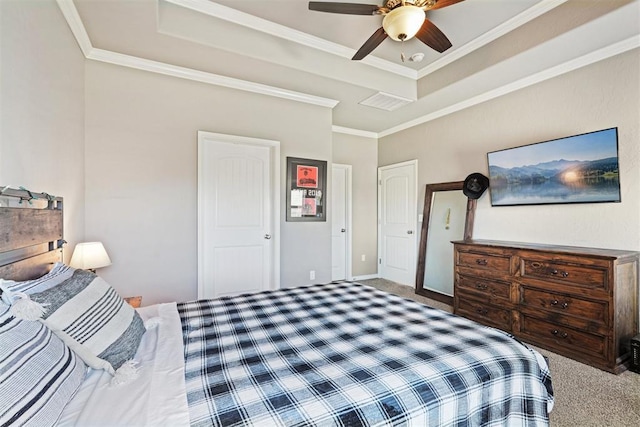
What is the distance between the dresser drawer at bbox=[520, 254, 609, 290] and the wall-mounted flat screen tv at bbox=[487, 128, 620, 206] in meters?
0.68

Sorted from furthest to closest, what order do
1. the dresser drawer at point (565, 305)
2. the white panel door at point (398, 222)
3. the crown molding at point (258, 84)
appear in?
the white panel door at point (398, 222), the crown molding at point (258, 84), the dresser drawer at point (565, 305)

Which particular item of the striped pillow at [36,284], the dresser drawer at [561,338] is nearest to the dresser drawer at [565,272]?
the dresser drawer at [561,338]

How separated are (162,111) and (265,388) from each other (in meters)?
2.90

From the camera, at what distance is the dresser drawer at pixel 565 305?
2.29m

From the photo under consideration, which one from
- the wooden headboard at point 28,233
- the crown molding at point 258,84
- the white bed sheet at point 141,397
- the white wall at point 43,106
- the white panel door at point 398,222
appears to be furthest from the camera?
the white panel door at point 398,222

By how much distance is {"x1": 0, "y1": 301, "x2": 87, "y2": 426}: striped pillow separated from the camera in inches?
28.2

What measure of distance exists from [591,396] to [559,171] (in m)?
1.89

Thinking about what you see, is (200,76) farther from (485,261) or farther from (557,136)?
(557,136)

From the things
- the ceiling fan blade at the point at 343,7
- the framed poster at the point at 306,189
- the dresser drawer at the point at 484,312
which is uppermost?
the ceiling fan blade at the point at 343,7

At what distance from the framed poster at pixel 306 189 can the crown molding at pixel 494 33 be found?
5.55 feet

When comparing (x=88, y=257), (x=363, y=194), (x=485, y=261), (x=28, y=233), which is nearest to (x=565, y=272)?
(x=485, y=261)

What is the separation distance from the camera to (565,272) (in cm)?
247

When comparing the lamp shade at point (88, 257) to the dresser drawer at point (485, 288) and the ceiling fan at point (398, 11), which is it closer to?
the ceiling fan at point (398, 11)

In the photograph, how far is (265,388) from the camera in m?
1.00
